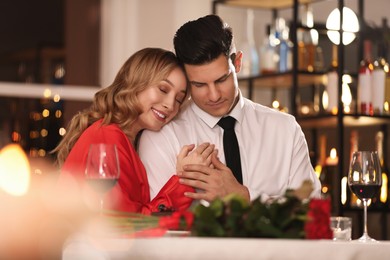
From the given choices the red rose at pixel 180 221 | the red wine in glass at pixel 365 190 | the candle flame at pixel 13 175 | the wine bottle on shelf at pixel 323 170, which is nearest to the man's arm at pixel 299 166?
the red wine in glass at pixel 365 190

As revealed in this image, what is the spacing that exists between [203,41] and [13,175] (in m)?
1.38

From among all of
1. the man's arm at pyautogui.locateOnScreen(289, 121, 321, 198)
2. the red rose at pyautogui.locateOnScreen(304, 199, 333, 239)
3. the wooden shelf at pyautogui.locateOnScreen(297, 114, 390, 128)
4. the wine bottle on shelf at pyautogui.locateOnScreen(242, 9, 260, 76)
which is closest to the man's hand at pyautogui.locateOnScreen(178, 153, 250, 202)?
the man's arm at pyautogui.locateOnScreen(289, 121, 321, 198)

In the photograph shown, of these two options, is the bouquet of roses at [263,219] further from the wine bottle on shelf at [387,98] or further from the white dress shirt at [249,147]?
the wine bottle on shelf at [387,98]

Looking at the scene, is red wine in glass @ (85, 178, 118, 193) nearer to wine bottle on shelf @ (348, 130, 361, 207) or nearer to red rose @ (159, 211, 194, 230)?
red rose @ (159, 211, 194, 230)

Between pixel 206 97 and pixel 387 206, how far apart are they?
2225mm

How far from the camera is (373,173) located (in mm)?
2279

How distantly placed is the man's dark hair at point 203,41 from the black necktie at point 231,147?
0.79ft

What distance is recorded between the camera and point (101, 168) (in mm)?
1868

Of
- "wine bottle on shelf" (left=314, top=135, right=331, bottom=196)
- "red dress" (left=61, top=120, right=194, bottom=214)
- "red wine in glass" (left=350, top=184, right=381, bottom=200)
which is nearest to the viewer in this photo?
"red wine in glass" (left=350, top=184, right=381, bottom=200)

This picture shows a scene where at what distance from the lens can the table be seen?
1417 mm

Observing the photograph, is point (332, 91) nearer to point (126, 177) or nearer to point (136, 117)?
point (136, 117)

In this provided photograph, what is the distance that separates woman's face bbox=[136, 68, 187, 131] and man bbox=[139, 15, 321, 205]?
0.05m

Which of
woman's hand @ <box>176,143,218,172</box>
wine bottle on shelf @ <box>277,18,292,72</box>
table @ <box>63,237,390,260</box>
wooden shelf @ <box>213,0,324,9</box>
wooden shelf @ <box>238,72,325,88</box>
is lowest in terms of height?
table @ <box>63,237,390,260</box>

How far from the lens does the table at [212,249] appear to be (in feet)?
4.65
